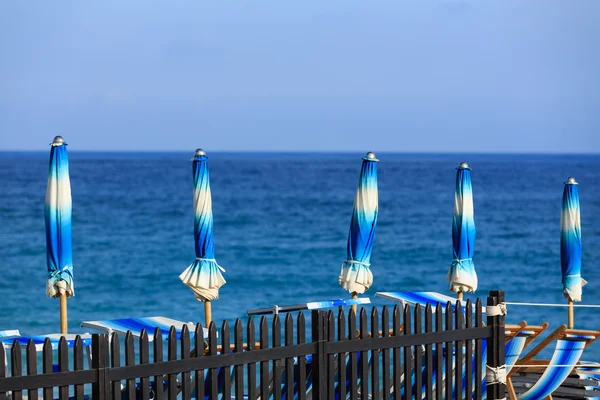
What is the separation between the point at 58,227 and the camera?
26.5 ft

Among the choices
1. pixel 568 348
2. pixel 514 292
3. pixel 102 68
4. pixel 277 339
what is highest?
pixel 102 68

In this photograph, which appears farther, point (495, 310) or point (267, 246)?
point (267, 246)

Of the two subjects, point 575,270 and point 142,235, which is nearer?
point 575,270

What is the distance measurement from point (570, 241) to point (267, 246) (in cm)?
2830

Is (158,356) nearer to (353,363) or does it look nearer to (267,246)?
(353,363)

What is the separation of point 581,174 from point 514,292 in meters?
58.9

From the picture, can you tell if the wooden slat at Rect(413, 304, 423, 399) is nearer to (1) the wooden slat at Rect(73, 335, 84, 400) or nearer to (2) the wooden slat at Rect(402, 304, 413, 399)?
(2) the wooden slat at Rect(402, 304, 413, 399)

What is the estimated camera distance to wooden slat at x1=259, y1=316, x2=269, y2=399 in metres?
5.11

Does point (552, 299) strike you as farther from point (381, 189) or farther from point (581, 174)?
point (581, 174)

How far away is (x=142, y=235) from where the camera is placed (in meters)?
41.2

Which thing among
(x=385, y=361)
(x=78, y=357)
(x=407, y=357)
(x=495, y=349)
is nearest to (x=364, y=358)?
(x=385, y=361)

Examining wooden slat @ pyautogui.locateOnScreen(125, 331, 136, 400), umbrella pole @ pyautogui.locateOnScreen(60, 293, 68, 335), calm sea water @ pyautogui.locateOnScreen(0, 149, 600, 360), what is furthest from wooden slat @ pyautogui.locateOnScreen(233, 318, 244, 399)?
calm sea water @ pyautogui.locateOnScreen(0, 149, 600, 360)

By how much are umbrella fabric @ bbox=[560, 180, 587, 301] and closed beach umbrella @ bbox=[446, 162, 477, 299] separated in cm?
90

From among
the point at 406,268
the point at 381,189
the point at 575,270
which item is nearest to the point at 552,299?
the point at 406,268
